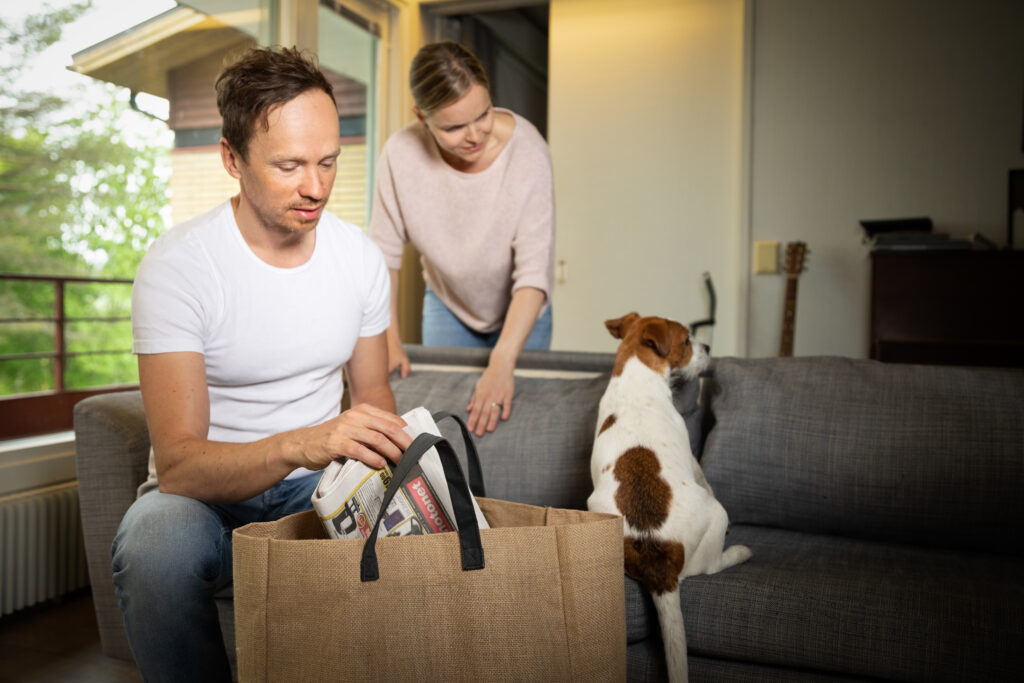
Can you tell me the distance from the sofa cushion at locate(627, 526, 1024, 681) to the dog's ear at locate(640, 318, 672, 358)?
1.57 feet

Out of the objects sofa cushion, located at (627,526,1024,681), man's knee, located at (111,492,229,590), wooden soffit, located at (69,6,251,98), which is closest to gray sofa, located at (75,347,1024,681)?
sofa cushion, located at (627,526,1024,681)

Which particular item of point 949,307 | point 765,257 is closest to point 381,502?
point 949,307

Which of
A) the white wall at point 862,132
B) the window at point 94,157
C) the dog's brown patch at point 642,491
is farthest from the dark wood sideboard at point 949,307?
the window at point 94,157

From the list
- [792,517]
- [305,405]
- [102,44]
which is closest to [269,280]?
[305,405]

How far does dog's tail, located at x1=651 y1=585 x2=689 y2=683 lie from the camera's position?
4.26ft

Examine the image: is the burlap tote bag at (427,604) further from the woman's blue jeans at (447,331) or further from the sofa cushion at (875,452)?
the woman's blue jeans at (447,331)

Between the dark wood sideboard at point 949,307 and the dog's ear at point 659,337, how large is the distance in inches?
90.3

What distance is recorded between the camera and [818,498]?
5.62ft

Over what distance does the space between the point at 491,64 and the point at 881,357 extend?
3.12 m

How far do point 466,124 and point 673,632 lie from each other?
4.29ft

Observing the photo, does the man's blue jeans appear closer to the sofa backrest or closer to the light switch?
the sofa backrest

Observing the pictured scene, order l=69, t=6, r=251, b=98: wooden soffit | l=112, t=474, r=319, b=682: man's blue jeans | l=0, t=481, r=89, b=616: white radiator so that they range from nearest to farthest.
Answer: l=112, t=474, r=319, b=682: man's blue jeans
l=0, t=481, r=89, b=616: white radiator
l=69, t=6, r=251, b=98: wooden soffit

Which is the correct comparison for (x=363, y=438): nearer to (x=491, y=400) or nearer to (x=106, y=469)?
(x=491, y=400)

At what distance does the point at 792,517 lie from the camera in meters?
1.75
